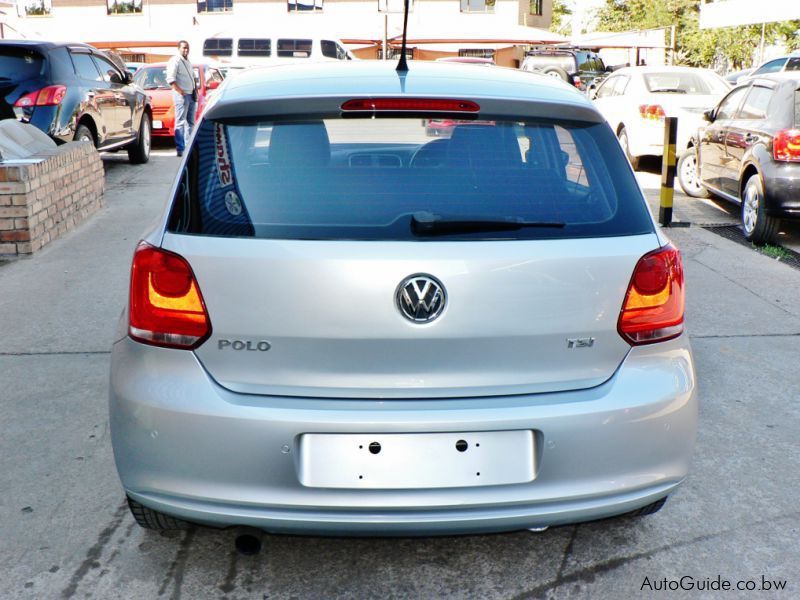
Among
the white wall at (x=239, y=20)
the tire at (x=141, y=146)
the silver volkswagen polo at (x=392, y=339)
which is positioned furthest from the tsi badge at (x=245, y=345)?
the white wall at (x=239, y=20)

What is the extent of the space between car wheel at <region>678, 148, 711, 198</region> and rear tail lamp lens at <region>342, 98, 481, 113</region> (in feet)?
30.0

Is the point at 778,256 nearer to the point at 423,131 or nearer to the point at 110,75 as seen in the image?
the point at 423,131

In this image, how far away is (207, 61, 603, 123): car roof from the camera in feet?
9.20

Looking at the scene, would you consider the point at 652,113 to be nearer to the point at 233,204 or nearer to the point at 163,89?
the point at 163,89

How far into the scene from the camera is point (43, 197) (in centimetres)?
802

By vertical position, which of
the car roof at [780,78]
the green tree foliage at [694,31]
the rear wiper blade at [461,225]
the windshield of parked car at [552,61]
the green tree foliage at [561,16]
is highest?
the green tree foliage at [561,16]

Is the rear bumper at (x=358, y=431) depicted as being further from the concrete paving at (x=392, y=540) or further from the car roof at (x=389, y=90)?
the car roof at (x=389, y=90)

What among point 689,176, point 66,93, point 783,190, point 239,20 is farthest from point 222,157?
Answer: point 239,20

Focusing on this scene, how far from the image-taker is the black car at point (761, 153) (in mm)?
8078

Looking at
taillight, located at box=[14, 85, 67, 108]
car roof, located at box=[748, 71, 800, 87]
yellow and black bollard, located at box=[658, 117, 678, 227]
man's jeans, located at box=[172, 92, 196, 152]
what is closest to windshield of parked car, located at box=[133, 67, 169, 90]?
man's jeans, located at box=[172, 92, 196, 152]

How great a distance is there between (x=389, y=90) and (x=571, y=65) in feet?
105

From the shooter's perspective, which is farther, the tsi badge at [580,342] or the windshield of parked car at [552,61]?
the windshield of parked car at [552,61]

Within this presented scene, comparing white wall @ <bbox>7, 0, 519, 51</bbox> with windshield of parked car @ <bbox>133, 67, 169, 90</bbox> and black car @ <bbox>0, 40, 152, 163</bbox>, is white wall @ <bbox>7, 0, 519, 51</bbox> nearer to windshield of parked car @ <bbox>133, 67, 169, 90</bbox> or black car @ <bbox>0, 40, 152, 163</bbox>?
windshield of parked car @ <bbox>133, 67, 169, 90</bbox>

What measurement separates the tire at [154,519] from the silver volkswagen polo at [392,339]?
0.21 metres
